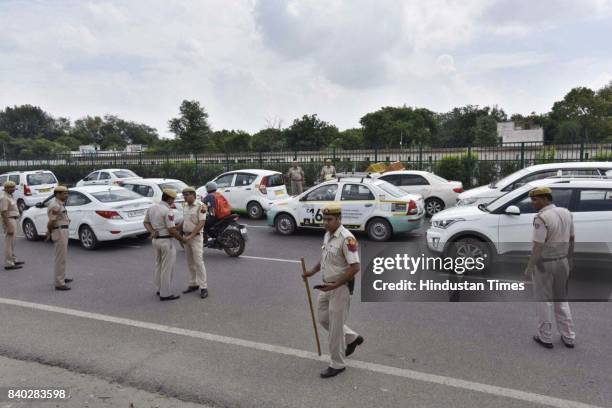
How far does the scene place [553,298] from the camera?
5.15m

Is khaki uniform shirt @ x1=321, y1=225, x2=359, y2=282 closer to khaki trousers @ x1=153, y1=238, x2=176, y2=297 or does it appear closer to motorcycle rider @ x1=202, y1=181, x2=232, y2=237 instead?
khaki trousers @ x1=153, y1=238, x2=176, y2=297

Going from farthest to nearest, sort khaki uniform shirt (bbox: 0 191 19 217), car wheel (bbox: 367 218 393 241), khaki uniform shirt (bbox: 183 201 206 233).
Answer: car wheel (bbox: 367 218 393 241), khaki uniform shirt (bbox: 0 191 19 217), khaki uniform shirt (bbox: 183 201 206 233)

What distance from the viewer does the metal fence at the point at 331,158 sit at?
65.4ft

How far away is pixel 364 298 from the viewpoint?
22.6 feet

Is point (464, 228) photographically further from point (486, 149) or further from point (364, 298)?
point (486, 149)

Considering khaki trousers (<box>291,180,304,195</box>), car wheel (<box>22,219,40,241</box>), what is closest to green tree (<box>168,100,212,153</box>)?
khaki trousers (<box>291,180,304,195</box>)

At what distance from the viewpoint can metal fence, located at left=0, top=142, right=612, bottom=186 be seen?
19.9m

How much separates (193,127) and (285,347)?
156 feet

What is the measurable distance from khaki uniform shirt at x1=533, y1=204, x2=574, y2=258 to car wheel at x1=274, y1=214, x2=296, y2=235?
7681 millimetres

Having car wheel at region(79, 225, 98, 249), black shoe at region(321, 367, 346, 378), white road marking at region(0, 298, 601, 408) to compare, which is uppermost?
car wheel at region(79, 225, 98, 249)

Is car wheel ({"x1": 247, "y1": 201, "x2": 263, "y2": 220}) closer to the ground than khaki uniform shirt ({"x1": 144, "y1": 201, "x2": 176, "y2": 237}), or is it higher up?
closer to the ground

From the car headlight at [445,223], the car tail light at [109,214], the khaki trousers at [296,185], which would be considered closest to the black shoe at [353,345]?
the car headlight at [445,223]

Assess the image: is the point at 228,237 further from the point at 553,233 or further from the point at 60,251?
the point at 553,233

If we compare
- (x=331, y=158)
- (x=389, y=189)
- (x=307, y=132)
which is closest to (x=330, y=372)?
(x=389, y=189)
